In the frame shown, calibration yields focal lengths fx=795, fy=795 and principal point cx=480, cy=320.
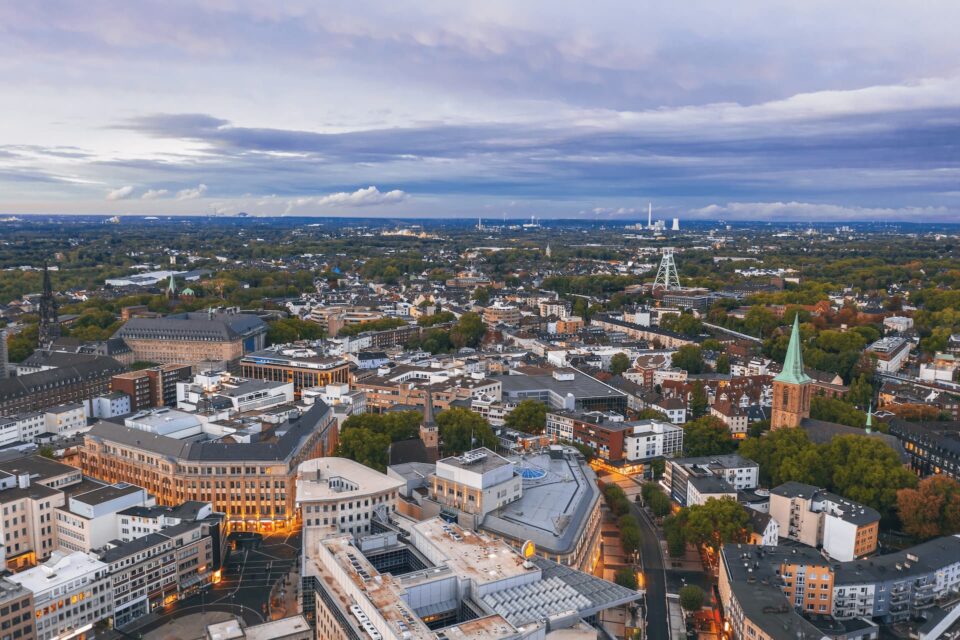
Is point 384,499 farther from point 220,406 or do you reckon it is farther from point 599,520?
point 220,406

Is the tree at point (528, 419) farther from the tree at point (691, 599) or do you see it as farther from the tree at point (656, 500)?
the tree at point (691, 599)

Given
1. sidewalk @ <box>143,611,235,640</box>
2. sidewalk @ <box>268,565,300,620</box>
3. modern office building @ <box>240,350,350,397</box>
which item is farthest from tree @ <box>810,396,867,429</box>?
sidewalk @ <box>143,611,235,640</box>

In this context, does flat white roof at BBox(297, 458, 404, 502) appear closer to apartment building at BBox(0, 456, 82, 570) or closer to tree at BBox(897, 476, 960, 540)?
apartment building at BBox(0, 456, 82, 570)

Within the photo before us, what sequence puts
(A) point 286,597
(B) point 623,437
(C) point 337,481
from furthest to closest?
(B) point 623,437 → (C) point 337,481 → (A) point 286,597

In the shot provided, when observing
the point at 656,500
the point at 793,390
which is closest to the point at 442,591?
the point at 656,500

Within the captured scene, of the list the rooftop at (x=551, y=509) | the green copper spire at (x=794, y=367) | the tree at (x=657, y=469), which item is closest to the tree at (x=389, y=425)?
the rooftop at (x=551, y=509)

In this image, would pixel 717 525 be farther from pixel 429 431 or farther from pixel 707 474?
pixel 429 431
